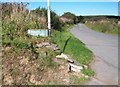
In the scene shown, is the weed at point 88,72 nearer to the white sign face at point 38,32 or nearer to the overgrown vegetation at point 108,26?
the white sign face at point 38,32

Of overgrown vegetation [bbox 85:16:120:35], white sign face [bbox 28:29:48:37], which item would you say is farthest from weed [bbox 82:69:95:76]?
overgrown vegetation [bbox 85:16:120:35]

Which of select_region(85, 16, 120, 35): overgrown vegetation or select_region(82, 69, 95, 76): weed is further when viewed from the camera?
select_region(85, 16, 120, 35): overgrown vegetation

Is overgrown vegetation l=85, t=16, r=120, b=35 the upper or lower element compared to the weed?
lower

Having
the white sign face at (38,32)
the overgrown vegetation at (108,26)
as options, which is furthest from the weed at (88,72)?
the overgrown vegetation at (108,26)

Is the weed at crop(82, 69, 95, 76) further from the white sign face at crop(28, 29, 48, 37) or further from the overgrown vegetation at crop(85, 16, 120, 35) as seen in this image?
the overgrown vegetation at crop(85, 16, 120, 35)

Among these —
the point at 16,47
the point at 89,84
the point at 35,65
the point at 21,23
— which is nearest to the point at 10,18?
the point at 21,23

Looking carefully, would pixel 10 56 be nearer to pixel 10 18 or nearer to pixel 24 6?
pixel 10 18

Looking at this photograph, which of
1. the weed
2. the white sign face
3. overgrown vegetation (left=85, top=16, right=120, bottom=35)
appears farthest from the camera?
overgrown vegetation (left=85, top=16, right=120, bottom=35)

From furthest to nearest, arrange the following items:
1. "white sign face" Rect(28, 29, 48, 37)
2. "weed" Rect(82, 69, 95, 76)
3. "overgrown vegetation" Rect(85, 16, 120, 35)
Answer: "overgrown vegetation" Rect(85, 16, 120, 35)
"white sign face" Rect(28, 29, 48, 37)
"weed" Rect(82, 69, 95, 76)

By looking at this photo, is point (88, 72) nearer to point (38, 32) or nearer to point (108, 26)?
point (38, 32)

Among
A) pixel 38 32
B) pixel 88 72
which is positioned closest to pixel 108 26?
pixel 38 32

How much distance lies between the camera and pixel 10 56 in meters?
7.56

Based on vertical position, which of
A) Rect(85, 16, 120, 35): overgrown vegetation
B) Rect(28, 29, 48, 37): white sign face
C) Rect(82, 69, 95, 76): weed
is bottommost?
Rect(85, 16, 120, 35): overgrown vegetation

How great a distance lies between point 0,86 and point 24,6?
9107mm
